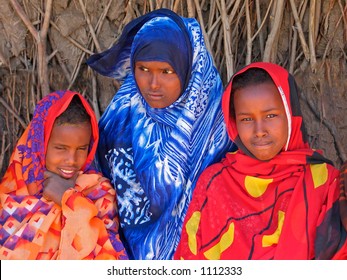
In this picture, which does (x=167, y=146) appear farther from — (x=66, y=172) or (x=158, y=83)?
(x=66, y=172)

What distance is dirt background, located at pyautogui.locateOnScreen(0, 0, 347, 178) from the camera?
3.04 m

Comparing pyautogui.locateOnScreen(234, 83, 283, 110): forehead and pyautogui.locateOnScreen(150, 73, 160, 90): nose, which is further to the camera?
pyautogui.locateOnScreen(150, 73, 160, 90): nose

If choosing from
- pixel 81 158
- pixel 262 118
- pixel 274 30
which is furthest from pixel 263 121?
pixel 274 30

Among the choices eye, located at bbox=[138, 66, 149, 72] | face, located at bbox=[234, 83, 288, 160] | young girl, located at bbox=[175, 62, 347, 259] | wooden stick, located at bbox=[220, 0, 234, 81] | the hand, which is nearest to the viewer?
young girl, located at bbox=[175, 62, 347, 259]

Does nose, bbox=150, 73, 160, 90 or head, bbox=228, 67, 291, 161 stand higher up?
nose, bbox=150, 73, 160, 90

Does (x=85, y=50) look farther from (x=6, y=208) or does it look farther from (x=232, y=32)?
(x=6, y=208)

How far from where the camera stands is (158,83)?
7.90 ft

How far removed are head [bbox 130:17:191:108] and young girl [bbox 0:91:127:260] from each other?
252 mm

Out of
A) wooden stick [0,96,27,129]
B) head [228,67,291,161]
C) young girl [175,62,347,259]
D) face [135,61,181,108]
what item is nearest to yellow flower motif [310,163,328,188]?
young girl [175,62,347,259]

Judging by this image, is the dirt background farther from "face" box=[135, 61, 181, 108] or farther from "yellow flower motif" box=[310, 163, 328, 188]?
"yellow flower motif" box=[310, 163, 328, 188]

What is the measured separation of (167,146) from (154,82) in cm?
25

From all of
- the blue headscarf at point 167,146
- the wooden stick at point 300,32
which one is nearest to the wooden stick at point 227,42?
the wooden stick at point 300,32

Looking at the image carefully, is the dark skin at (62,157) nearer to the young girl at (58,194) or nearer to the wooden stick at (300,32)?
the young girl at (58,194)
